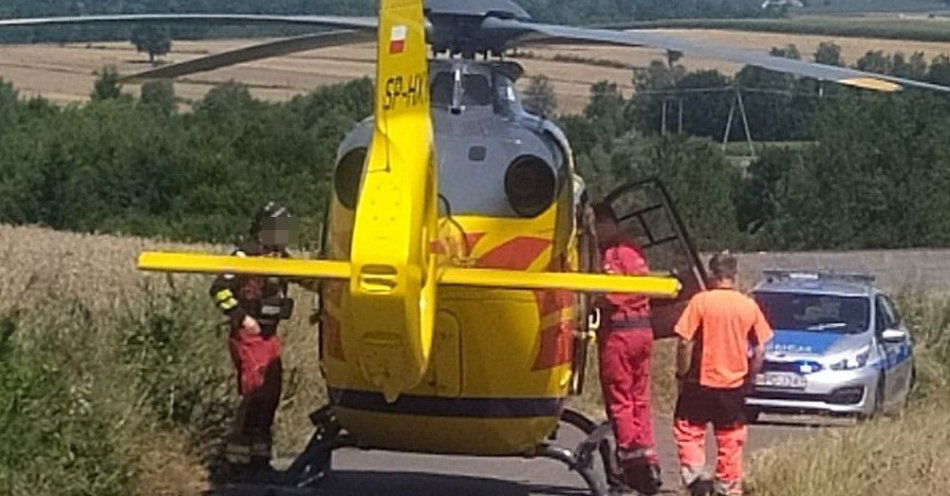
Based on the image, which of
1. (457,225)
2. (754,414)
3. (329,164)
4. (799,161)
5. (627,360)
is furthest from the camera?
(799,161)

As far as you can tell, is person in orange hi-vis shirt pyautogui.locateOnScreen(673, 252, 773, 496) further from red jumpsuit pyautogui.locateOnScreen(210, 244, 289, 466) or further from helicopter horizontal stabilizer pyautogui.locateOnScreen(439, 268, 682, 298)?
helicopter horizontal stabilizer pyautogui.locateOnScreen(439, 268, 682, 298)

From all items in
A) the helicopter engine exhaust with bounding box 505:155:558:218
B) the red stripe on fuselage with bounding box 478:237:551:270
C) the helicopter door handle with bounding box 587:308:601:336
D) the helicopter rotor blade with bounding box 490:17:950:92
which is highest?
the helicopter rotor blade with bounding box 490:17:950:92

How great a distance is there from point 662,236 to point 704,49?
9.48ft

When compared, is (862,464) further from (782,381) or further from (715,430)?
(782,381)

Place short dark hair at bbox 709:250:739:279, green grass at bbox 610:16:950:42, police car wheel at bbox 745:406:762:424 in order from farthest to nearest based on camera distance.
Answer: green grass at bbox 610:16:950:42
police car wheel at bbox 745:406:762:424
short dark hair at bbox 709:250:739:279

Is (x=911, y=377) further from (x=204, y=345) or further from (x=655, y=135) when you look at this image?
(x=655, y=135)

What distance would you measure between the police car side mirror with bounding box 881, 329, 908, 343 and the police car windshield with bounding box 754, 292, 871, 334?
0.78ft

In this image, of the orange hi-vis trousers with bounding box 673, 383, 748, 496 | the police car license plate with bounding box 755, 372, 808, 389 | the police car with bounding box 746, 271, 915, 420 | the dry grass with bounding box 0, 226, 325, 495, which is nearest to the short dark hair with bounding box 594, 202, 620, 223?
the orange hi-vis trousers with bounding box 673, 383, 748, 496

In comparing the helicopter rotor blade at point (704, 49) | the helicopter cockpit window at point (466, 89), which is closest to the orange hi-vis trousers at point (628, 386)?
the helicopter cockpit window at point (466, 89)

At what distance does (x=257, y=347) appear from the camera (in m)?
11.9

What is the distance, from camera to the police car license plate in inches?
774

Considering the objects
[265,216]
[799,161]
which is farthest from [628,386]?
[799,161]

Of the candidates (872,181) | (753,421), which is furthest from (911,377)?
(872,181)

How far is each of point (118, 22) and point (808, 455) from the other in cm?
507
